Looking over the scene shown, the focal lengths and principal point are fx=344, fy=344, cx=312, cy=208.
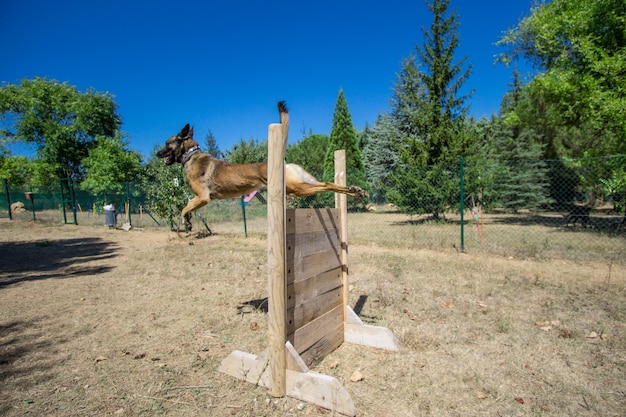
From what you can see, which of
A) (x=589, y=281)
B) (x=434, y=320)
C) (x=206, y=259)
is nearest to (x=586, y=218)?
(x=589, y=281)

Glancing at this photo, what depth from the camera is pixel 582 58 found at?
13547mm

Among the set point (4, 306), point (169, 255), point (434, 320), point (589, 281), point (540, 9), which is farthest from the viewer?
point (540, 9)

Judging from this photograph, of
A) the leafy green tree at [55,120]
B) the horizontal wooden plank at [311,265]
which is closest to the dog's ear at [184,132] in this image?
the horizontal wooden plank at [311,265]

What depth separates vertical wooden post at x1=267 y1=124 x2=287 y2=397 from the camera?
284 centimetres

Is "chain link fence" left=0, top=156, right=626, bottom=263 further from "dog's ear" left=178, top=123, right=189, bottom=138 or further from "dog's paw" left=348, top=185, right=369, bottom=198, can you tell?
"dog's paw" left=348, top=185, right=369, bottom=198

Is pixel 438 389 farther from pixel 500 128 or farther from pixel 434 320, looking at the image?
pixel 500 128

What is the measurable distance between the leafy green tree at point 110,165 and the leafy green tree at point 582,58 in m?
32.2

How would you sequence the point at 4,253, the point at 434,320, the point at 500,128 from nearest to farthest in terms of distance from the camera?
the point at 434,320, the point at 4,253, the point at 500,128

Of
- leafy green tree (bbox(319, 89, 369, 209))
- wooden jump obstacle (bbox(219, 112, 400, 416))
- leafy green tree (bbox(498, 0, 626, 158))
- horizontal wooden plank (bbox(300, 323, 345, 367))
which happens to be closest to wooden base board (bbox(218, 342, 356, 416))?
wooden jump obstacle (bbox(219, 112, 400, 416))

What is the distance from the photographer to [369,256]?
9.20 metres

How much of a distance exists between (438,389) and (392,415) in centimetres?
61

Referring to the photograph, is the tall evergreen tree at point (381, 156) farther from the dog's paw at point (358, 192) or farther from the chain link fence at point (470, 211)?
the dog's paw at point (358, 192)

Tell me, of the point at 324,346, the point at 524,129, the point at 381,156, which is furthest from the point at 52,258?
the point at 524,129

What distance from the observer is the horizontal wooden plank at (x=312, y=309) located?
3.16 m
